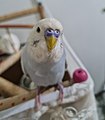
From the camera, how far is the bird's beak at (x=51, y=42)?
54 cm

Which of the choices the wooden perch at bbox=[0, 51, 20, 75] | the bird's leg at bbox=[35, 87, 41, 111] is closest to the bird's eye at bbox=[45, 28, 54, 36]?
the bird's leg at bbox=[35, 87, 41, 111]

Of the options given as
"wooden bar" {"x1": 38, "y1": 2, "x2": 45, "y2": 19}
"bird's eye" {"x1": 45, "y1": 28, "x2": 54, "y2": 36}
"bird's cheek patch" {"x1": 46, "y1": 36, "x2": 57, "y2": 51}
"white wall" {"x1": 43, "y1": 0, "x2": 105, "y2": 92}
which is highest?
"bird's eye" {"x1": 45, "y1": 28, "x2": 54, "y2": 36}

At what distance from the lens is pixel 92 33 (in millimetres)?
1201

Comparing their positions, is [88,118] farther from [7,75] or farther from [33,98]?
[7,75]

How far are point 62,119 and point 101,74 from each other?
2.19 ft

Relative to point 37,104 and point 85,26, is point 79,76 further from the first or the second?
point 85,26

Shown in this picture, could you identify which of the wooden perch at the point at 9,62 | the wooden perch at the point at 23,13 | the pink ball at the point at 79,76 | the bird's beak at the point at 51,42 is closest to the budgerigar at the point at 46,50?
the bird's beak at the point at 51,42

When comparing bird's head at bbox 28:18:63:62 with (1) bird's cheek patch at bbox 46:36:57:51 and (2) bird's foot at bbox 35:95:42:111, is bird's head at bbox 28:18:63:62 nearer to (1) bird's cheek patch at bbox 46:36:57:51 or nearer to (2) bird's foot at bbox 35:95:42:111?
(1) bird's cheek patch at bbox 46:36:57:51

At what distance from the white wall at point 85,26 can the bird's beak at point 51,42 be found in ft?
1.75

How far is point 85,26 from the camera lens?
1.17 m

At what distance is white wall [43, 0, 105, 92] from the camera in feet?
3.58

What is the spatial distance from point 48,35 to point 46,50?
0.10ft

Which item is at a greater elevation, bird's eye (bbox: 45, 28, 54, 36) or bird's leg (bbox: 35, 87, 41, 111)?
bird's eye (bbox: 45, 28, 54, 36)

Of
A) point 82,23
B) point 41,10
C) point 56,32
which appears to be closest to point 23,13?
point 41,10
